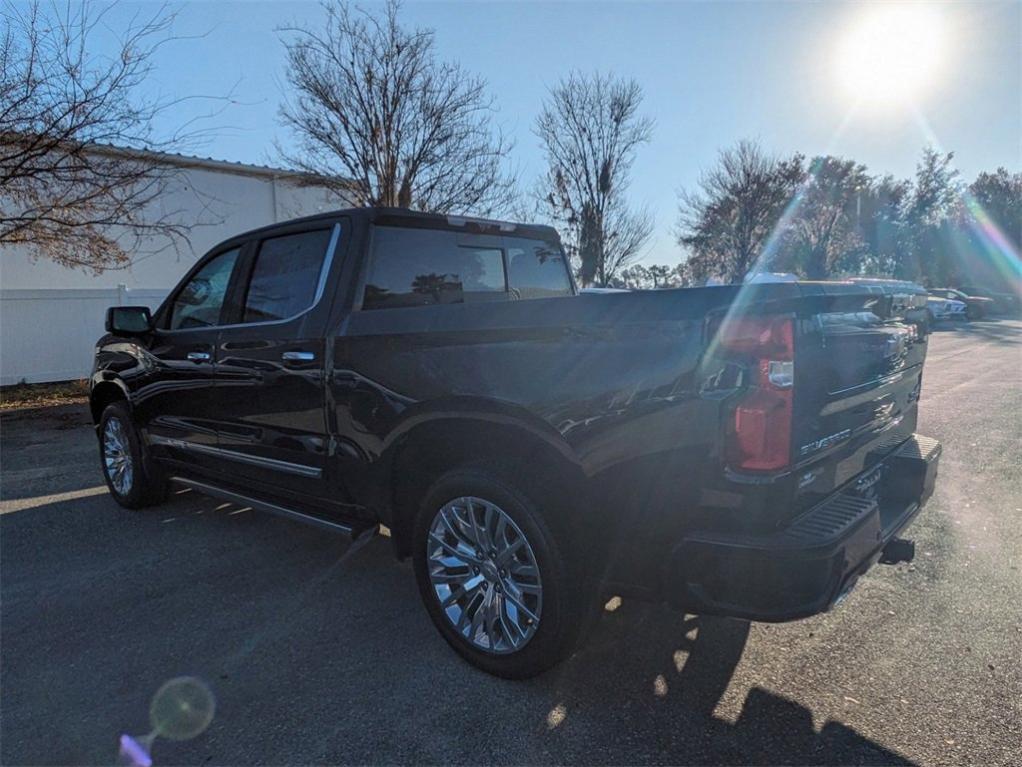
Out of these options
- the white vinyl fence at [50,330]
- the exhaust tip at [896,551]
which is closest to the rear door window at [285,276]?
the exhaust tip at [896,551]

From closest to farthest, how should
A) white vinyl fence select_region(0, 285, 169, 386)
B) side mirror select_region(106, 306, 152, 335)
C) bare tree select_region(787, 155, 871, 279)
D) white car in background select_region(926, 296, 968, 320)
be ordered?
side mirror select_region(106, 306, 152, 335) → white vinyl fence select_region(0, 285, 169, 386) → bare tree select_region(787, 155, 871, 279) → white car in background select_region(926, 296, 968, 320)

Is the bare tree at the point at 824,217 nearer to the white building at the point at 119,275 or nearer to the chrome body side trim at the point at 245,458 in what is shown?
the white building at the point at 119,275

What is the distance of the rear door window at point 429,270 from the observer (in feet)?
11.3

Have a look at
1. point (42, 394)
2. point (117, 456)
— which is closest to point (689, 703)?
point (117, 456)

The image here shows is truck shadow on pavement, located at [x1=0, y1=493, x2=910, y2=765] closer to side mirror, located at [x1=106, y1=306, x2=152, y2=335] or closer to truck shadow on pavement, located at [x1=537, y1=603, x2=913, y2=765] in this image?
truck shadow on pavement, located at [x1=537, y1=603, x2=913, y2=765]

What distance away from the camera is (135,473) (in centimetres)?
500

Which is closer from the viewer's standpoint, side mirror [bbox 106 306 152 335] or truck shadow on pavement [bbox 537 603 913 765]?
truck shadow on pavement [bbox 537 603 913 765]

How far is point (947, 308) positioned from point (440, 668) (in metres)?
33.5

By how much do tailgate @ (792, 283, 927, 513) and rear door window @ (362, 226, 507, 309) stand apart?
199 cm

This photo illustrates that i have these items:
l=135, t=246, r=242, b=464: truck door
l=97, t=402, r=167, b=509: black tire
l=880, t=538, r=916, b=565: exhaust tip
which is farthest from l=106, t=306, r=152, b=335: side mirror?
l=880, t=538, r=916, b=565: exhaust tip

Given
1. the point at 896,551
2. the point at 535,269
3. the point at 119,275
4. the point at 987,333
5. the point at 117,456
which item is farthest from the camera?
the point at 987,333

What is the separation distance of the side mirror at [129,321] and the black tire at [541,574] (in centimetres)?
301

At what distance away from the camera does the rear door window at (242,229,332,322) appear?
3.56 m

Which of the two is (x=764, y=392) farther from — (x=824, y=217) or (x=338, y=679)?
(x=824, y=217)
